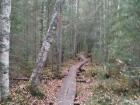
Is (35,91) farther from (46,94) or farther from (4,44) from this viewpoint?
(4,44)

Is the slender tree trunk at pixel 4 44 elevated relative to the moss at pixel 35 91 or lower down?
elevated

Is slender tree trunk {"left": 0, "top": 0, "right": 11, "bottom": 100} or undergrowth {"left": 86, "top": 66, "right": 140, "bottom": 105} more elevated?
slender tree trunk {"left": 0, "top": 0, "right": 11, "bottom": 100}

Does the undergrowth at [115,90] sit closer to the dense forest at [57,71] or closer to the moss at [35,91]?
the dense forest at [57,71]

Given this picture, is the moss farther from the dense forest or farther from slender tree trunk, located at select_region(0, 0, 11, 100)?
slender tree trunk, located at select_region(0, 0, 11, 100)

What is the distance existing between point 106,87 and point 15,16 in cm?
681

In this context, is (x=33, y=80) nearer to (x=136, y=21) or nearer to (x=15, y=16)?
(x=15, y=16)

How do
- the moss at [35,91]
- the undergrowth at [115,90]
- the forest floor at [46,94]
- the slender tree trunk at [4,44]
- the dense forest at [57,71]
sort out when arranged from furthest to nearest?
the undergrowth at [115,90] < the moss at [35,91] < the forest floor at [46,94] < the dense forest at [57,71] < the slender tree trunk at [4,44]

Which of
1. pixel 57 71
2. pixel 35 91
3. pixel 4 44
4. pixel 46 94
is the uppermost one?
pixel 4 44

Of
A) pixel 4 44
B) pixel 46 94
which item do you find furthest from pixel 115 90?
pixel 4 44

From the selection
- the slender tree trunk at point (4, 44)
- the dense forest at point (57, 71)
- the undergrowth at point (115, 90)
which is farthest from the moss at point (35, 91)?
the slender tree trunk at point (4, 44)

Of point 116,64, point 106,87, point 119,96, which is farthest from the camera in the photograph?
point 116,64

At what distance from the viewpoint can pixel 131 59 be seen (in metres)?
16.1

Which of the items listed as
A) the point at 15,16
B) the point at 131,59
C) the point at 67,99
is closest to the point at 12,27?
the point at 15,16

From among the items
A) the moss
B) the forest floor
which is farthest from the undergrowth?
the moss
